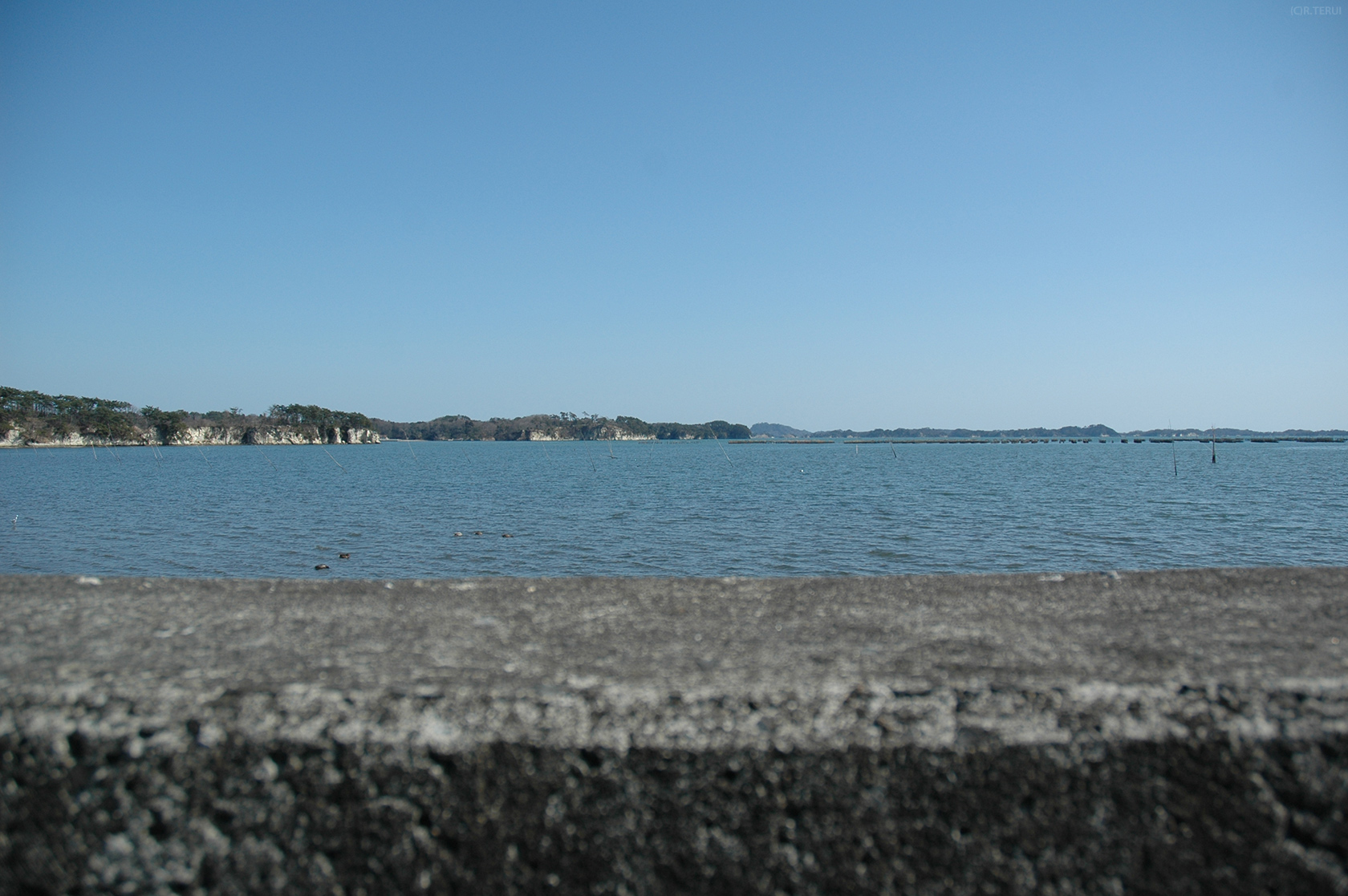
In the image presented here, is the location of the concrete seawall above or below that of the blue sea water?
above

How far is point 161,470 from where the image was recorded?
82375mm

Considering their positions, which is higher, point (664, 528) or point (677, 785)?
point (677, 785)

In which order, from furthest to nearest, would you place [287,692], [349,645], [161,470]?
1. [161,470]
2. [349,645]
3. [287,692]

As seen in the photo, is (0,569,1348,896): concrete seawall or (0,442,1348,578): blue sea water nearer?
(0,569,1348,896): concrete seawall

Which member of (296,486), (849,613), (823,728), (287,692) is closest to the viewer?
(823,728)


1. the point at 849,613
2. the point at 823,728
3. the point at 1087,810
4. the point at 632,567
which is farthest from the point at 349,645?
the point at 632,567

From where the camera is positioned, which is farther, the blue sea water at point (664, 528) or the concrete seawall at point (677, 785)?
the blue sea water at point (664, 528)

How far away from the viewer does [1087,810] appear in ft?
4.82

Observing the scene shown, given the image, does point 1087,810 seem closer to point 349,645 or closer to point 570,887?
point 570,887

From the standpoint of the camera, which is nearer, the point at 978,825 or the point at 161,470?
the point at 978,825

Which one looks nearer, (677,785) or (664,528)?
(677,785)

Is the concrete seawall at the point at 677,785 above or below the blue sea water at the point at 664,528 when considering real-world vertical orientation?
above

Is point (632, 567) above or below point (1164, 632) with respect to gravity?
below

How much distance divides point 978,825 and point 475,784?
984mm
